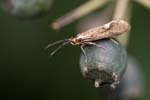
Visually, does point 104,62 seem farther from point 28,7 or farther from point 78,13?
point 28,7

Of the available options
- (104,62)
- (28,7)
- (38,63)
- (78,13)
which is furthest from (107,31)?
(38,63)

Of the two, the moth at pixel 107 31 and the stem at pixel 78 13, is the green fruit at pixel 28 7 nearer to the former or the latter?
the stem at pixel 78 13

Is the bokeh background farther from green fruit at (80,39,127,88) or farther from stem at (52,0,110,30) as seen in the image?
green fruit at (80,39,127,88)

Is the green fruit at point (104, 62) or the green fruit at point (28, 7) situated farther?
the green fruit at point (28, 7)

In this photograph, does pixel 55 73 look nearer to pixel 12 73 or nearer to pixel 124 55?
pixel 12 73

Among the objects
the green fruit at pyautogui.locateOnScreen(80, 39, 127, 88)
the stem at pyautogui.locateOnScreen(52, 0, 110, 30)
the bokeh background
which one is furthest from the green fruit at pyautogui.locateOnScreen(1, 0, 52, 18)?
the bokeh background

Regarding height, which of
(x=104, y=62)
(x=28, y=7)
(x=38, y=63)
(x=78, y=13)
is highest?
(x=38, y=63)

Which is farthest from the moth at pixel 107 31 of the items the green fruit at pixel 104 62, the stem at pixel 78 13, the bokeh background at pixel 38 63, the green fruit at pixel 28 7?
the bokeh background at pixel 38 63
